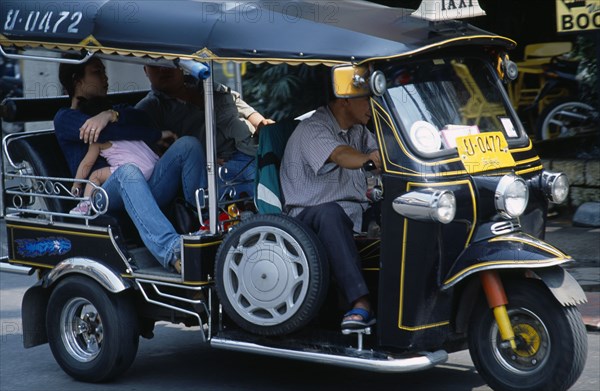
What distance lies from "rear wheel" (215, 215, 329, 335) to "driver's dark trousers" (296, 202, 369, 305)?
83 mm

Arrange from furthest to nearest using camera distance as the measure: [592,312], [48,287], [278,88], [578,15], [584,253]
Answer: [278,88] → [584,253] → [578,15] → [592,312] → [48,287]

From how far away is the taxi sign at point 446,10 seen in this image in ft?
18.3

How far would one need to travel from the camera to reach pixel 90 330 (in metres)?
6.48

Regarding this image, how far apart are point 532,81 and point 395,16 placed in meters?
7.18

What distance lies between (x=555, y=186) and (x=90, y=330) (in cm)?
286

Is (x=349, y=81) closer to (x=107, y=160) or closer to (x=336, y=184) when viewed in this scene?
(x=336, y=184)

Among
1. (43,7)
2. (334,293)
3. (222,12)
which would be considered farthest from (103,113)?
(334,293)

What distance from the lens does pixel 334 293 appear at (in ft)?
19.2

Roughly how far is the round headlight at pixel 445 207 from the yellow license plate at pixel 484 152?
320 millimetres

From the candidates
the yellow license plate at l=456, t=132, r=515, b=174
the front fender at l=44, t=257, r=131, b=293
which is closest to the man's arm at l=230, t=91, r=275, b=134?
the front fender at l=44, t=257, r=131, b=293

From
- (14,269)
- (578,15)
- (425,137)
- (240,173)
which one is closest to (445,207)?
(425,137)

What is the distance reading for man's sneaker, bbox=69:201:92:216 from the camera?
6.44m

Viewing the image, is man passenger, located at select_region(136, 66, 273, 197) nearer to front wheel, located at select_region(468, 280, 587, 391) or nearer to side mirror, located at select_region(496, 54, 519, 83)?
side mirror, located at select_region(496, 54, 519, 83)

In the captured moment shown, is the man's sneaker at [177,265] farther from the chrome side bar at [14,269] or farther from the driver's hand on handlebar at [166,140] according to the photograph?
the chrome side bar at [14,269]
